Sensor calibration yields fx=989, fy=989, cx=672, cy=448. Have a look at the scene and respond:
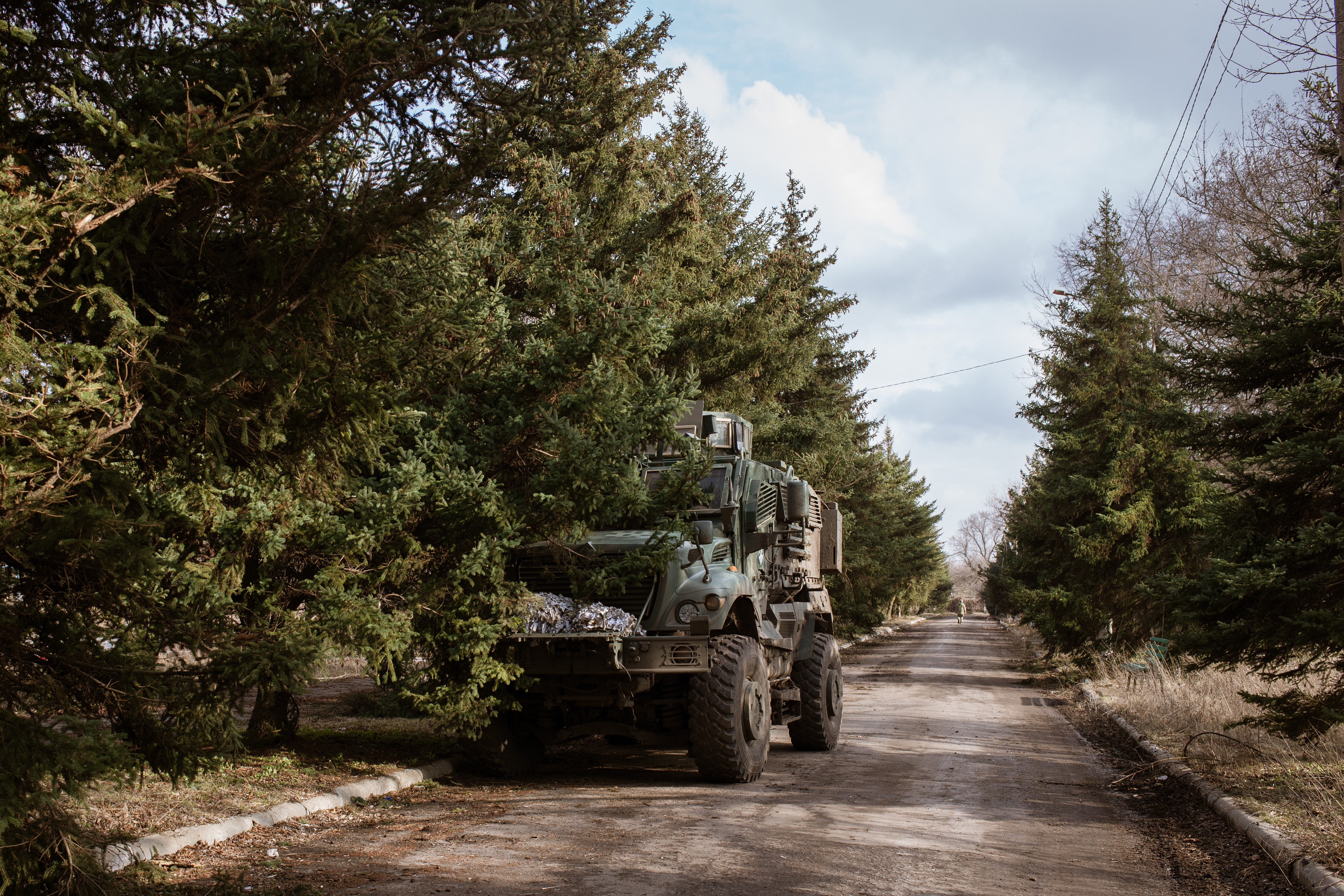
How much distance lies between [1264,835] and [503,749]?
20.2 feet

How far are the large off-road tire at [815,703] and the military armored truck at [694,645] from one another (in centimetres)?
44


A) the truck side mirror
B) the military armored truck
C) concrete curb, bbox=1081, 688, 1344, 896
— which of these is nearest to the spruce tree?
the military armored truck

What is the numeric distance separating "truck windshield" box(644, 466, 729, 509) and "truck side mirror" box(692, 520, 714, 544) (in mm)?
368

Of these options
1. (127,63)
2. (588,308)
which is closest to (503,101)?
(127,63)

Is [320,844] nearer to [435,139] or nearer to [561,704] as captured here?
[561,704]

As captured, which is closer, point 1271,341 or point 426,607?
point 426,607

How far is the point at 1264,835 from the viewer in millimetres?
Result: 6562

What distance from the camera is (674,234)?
15.6m

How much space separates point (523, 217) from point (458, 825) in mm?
9296

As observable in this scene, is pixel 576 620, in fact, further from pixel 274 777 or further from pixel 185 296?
pixel 185 296

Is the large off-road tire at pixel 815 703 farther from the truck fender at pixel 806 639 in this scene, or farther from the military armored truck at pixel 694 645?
the military armored truck at pixel 694 645

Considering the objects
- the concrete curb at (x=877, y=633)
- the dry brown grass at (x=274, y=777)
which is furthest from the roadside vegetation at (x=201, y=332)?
the concrete curb at (x=877, y=633)

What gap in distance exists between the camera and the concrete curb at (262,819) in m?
5.27

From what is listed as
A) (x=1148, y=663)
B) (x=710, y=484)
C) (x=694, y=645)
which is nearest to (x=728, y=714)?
(x=694, y=645)
